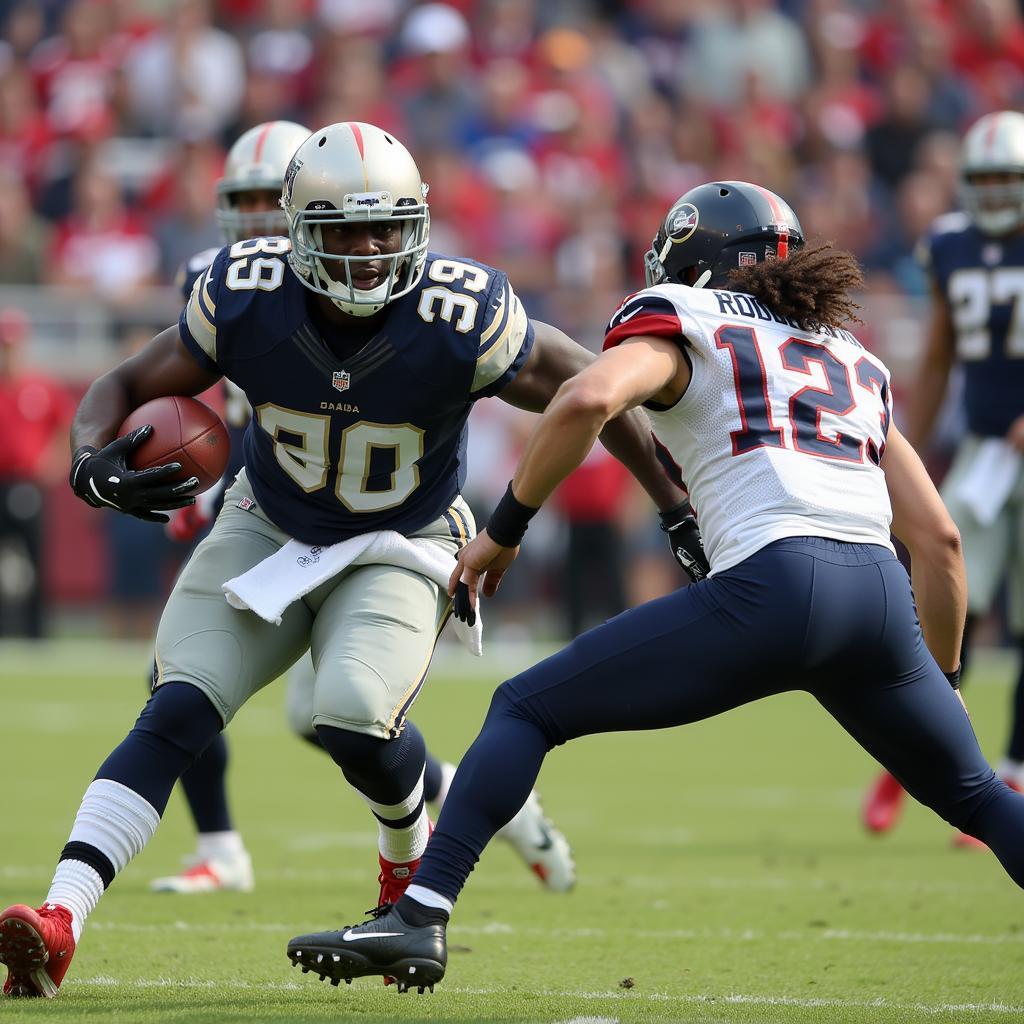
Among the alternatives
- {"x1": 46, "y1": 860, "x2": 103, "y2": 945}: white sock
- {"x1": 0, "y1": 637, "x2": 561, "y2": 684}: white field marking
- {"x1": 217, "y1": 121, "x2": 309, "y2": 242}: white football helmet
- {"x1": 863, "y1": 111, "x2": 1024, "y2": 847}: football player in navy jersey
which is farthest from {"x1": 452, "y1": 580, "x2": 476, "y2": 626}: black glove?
{"x1": 0, "y1": 637, "x2": 561, "y2": 684}: white field marking

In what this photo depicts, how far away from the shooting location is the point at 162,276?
12.3 metres

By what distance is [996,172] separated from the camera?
21.2ft

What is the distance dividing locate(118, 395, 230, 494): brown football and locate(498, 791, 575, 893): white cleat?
63.7 inches

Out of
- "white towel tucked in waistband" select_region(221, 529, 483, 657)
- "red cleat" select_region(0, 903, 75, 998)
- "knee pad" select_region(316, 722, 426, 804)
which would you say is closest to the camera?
"red cleat" select_region(0, 903, 75, 998)

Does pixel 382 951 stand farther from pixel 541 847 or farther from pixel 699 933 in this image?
pixel 541 847

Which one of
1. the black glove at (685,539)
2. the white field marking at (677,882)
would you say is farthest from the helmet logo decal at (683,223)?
the white field marking at (677,882)

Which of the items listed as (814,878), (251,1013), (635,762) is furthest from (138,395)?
(635,762)

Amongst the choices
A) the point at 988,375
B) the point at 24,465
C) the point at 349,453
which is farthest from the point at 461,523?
the point at 24,465

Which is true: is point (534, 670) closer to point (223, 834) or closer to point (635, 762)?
point (223, 834)

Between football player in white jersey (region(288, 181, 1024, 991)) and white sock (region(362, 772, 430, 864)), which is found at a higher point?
football player in white jersey (region(288, 181, 1024, 991))

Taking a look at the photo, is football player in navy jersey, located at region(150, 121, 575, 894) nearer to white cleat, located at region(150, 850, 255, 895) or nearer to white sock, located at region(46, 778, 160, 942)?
white cleat, located at region(150, 850, 255, 895)

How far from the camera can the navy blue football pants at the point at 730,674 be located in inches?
132

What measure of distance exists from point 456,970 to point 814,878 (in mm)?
1768

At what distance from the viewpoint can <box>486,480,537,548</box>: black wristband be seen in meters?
3.44
